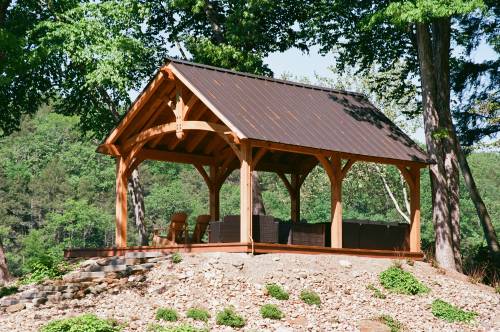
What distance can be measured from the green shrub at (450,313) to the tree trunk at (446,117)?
5414 mm

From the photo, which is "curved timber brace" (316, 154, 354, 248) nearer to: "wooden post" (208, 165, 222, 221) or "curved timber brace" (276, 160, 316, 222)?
"curved timber brace" (276, 160, 316, 222)

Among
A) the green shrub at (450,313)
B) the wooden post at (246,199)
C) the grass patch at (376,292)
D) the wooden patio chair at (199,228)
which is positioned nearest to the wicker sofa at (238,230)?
the wooden post at (246,199)

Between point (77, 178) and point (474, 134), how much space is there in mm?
43080

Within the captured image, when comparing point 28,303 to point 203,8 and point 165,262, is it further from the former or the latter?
point 203,8

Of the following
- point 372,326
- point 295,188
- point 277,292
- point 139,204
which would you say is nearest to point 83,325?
point 277,292

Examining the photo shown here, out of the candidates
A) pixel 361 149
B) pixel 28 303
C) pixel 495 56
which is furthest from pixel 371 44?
pixel 28 303

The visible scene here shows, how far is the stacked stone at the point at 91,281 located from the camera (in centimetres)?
1847

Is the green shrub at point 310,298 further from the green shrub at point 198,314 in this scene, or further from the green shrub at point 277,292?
the green shrub at point 198,314

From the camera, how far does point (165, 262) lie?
1962cm

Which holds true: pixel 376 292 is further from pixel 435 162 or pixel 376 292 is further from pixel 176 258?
pixel 435 162

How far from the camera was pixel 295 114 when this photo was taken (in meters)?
22.2

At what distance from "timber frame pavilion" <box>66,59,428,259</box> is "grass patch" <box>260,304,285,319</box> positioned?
102 inches

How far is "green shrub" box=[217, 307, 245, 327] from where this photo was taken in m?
16.4

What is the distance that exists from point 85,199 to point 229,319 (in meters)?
49.5
